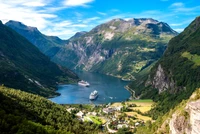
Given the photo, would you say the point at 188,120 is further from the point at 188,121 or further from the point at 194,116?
the point at 194,116

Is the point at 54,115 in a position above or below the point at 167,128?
above

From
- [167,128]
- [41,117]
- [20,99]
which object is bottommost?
[167,128]

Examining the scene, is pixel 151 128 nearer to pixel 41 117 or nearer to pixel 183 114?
pixel 183 114

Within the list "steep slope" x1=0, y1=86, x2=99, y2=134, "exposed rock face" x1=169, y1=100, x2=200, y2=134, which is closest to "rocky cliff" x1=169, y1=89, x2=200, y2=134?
"exposed rock face" x1=169, y1=100, x2=200, y2=134

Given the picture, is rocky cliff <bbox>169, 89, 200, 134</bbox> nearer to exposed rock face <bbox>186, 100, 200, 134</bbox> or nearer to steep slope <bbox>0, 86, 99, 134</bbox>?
exposed rock face <bbox>186, 100, 200, 134</bbox>

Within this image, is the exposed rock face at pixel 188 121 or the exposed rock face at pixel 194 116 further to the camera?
the exposed rock face at pixel 188 121

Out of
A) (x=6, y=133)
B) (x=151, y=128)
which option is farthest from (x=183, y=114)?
(x=6, y=133)

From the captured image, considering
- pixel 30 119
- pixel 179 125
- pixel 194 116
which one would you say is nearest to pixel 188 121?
pixel 179 125

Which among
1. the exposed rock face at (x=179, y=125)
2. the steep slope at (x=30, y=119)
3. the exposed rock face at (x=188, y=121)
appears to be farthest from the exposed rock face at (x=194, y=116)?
the steep slope at (x=30, y=119)

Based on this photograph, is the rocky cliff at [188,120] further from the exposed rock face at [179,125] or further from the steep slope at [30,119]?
the steep slope at [30,119]

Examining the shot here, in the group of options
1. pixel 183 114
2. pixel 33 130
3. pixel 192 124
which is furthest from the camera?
pixel 183 114
